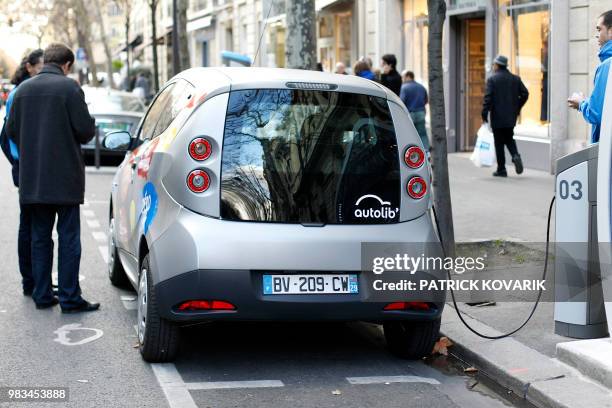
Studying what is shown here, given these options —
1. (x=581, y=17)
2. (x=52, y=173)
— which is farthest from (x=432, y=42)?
(x=581, y=17)

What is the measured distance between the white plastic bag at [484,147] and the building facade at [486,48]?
3.77 feet

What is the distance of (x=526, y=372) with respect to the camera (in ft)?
18.7

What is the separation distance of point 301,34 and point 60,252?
5450 millimetres

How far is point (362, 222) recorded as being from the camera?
595 cm

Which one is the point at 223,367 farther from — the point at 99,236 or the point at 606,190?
the point at 99,236

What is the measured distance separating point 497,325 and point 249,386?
189cm

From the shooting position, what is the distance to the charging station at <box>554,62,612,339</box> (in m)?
6.07

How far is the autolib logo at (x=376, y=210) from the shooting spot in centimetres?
595

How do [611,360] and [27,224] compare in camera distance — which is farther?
[27,224]

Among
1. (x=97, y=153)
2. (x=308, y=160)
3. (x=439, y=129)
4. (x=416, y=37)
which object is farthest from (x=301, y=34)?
(x=416, y=37)

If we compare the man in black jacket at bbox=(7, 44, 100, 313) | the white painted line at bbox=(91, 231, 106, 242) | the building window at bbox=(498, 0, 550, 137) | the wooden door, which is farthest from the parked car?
the man in black jacket at bbox=(7, 44, 100, 313)

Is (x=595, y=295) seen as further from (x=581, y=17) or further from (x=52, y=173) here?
(x=581, y=17)

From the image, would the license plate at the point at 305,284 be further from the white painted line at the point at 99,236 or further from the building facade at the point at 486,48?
the white painted line at the point at 99,236

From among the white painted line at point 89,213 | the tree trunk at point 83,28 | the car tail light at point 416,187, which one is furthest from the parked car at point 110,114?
the tree trunk at point 83,28
